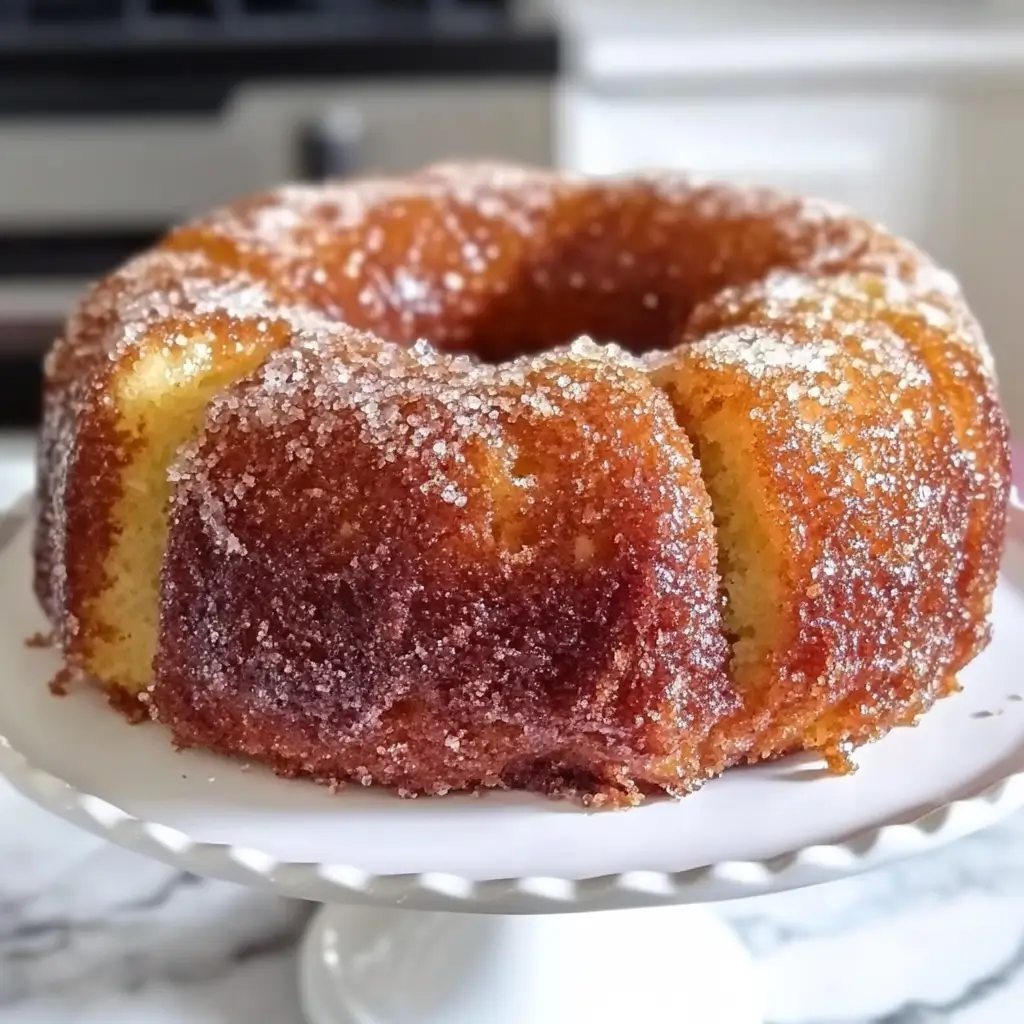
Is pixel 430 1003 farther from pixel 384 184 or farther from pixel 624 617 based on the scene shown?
pixel 384 184

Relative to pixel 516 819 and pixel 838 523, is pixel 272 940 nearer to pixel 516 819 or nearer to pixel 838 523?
pixel 516 819

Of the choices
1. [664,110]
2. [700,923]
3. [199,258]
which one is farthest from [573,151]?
[700,923]

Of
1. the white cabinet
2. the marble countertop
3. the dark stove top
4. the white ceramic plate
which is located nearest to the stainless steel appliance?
the dark stove top

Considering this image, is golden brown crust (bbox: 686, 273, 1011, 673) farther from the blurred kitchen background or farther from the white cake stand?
the blurred kitchen background

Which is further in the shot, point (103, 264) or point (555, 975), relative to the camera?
point (103, 264)

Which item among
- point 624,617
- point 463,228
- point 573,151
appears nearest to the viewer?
point 624,617

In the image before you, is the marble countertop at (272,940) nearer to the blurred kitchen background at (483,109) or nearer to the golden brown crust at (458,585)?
the golden brown crust at (458,585)

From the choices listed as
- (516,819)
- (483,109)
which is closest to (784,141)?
(483,109)

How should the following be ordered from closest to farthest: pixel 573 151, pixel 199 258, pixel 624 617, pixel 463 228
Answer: pixel 624 617, pixel 199 258, pixel 463 228, pixel 573 151
